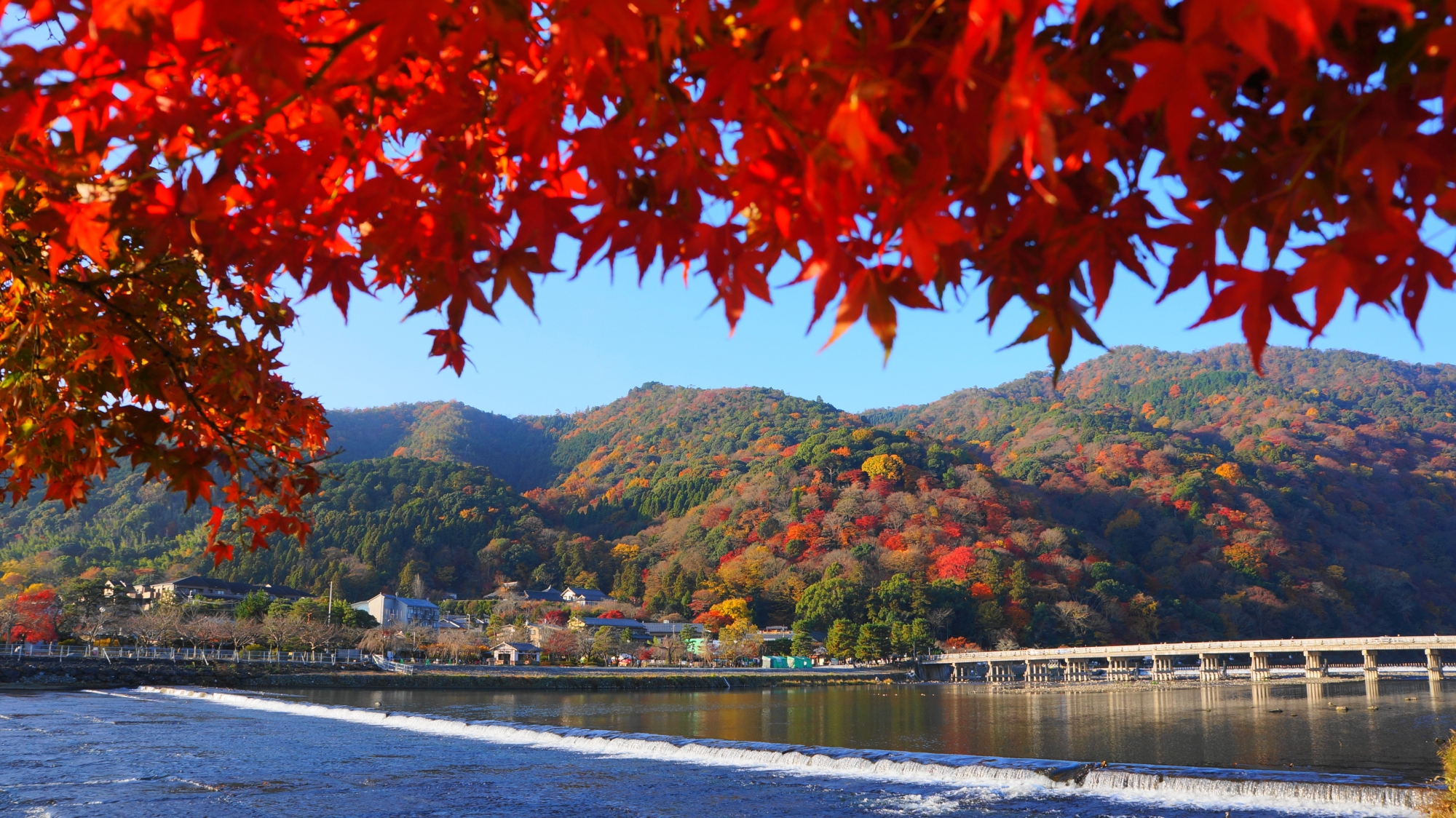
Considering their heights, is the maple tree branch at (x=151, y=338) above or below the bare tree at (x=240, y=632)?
above

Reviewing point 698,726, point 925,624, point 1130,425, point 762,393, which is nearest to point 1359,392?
point 1130,425

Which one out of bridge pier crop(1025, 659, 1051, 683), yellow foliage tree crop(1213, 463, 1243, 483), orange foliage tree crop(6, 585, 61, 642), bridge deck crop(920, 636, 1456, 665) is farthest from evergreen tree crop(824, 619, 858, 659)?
orange foliage tree crop(6, 585, 61, 642)

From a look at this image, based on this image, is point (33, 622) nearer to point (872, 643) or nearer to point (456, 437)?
point (872, 643)

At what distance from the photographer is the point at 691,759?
52.2ft

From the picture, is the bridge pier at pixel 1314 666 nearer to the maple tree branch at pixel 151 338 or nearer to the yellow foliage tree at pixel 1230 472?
the yellow foliage tree at pixel 1230 472

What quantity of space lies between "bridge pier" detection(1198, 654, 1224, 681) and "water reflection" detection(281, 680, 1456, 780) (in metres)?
9.17

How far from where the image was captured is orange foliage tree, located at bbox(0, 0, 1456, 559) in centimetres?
117

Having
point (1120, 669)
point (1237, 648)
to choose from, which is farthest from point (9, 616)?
point (1120, 669)

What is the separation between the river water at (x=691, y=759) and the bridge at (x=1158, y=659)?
661 inches

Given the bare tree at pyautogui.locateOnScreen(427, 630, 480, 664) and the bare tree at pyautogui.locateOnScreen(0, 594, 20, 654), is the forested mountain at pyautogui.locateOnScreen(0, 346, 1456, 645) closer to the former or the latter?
the bare tree at pyautogui.locateOnScreen(0, 594, 20, 654)

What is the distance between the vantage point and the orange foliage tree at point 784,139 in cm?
117

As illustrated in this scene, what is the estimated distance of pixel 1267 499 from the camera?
68.3 meters

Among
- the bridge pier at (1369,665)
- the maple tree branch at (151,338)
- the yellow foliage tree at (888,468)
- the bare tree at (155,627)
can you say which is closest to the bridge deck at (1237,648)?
the bridge pier at (1369,665)

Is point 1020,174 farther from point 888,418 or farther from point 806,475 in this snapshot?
point 888,418
